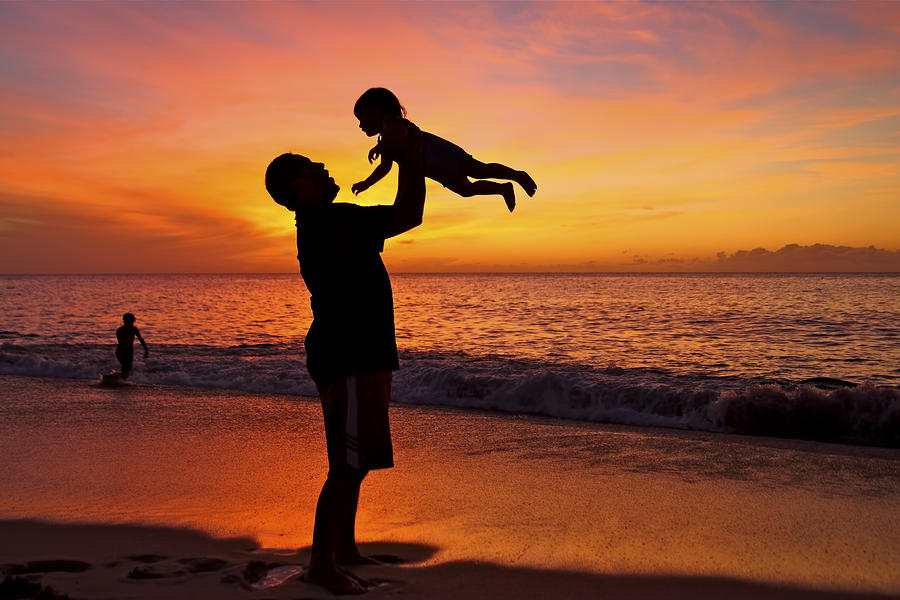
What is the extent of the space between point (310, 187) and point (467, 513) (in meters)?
2.72

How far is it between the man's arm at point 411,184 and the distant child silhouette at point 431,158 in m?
0.05

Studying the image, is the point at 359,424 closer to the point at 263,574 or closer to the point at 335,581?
the point at 335,581

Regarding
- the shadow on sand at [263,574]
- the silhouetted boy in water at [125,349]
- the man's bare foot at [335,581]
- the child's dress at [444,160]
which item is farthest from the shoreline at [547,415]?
the man's bare foot at [335,581]

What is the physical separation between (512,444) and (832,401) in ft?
17.9

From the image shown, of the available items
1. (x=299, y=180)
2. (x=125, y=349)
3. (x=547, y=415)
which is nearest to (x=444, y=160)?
(x=299, y=180)

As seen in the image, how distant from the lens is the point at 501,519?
4.51m

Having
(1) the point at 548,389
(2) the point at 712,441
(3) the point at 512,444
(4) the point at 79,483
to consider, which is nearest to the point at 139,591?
(4) the point at 79,483

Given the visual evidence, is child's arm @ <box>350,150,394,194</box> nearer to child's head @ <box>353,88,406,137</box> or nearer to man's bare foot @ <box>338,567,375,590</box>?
child's head @ <box>353,88,406,137</box>

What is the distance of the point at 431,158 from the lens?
340cm

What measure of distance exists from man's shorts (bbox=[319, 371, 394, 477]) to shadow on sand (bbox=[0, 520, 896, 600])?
61cm

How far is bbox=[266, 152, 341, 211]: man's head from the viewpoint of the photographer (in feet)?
10.1

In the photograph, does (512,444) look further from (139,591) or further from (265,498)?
(139,591)

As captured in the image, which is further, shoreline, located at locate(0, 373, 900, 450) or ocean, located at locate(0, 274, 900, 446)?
ocean, located at locate(0, 274, 900, 446)

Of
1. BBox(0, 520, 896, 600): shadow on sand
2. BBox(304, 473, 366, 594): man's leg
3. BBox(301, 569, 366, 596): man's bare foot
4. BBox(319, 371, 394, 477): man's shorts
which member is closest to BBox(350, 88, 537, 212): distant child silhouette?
BBox(319, 371, 394, 477): man's shorts
